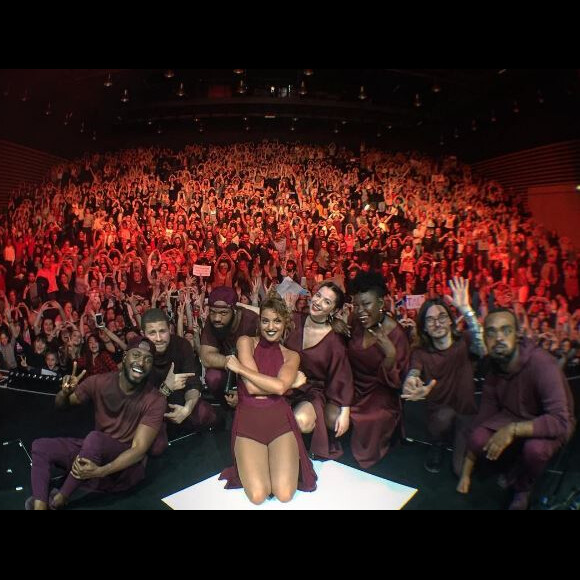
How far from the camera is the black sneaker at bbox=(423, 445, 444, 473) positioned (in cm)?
380

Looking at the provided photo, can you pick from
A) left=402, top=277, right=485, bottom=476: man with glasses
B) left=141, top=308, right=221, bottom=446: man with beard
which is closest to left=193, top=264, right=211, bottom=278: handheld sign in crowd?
left=141, top=308, right=221, bottom=446: man with beard

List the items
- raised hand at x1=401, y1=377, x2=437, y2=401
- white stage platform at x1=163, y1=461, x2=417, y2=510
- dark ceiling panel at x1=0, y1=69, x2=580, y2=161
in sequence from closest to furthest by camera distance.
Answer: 1. white stage platform at x1=163, y1=461, x2=417, y2=510
2. raised hand at x1=401, y1=377, x2=437, y2=401
3. dark ceiling panel at x1=0, y1=69, x2=580, y2=161

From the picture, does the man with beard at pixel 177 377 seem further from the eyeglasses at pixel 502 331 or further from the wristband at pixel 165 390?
the eyeglasses at pixel 502 331

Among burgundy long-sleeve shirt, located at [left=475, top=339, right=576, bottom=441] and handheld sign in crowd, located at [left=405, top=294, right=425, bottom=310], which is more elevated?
handheld sign in crowd, located at [left=405, top=294, right=425, bottom=310]

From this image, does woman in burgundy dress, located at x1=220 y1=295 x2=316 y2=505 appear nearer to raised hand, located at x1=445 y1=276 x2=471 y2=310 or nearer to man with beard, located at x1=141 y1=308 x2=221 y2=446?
man with beard, located at x1=141 y1=308 x2=221 y2=446

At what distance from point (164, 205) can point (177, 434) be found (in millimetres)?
2220

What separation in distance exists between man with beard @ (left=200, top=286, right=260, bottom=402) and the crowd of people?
0.04ft

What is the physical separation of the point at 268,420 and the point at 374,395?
93 cm

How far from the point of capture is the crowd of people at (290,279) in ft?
12.9

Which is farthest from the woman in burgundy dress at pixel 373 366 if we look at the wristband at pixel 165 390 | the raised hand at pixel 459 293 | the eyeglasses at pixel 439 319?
the wristband at pixel 165 390

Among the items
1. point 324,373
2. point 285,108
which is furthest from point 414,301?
point 285,108

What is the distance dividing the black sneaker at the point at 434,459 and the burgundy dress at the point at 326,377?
669 millimetres

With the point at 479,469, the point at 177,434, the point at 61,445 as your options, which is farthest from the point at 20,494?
the point at 479,469

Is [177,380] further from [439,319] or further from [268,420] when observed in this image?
[439,319]
